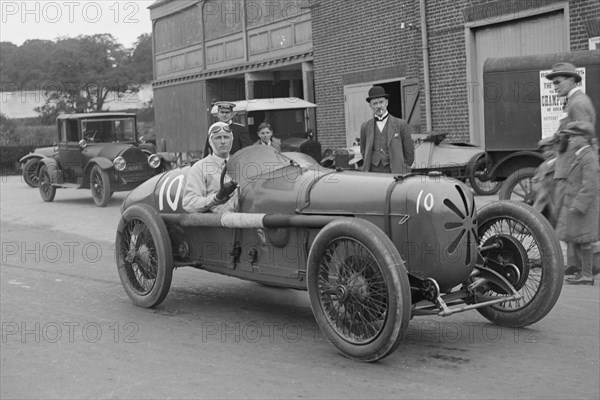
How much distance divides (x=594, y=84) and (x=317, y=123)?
39.9 feet

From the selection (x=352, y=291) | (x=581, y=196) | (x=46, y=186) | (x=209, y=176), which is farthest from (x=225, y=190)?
(x=46, y=186)

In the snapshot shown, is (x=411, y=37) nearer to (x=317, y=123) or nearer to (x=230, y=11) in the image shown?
(x=317, y=123)

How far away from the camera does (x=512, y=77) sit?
37.6 ft

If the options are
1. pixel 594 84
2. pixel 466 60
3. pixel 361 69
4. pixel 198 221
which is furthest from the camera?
pixel 361 69

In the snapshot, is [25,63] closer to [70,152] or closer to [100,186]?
[70,152]

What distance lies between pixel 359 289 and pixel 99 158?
12.4 metres

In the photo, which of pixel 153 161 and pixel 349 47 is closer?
pixel 153 161

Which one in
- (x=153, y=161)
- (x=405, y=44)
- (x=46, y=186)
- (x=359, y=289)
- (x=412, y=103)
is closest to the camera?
(x=359, y=289)

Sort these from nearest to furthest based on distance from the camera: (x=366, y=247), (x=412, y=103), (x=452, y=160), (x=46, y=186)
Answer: (x=366, y=247), (x=452, y=160), (x=46, y=186), (x=412, y=103)

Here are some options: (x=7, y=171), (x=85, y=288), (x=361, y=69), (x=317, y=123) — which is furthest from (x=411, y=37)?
(x=7, y=171)

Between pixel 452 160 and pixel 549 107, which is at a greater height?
pixel 549 107

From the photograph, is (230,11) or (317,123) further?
(230,11)

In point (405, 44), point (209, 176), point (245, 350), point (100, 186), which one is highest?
point (405, 44)

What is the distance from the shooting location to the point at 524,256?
5.75 metres
